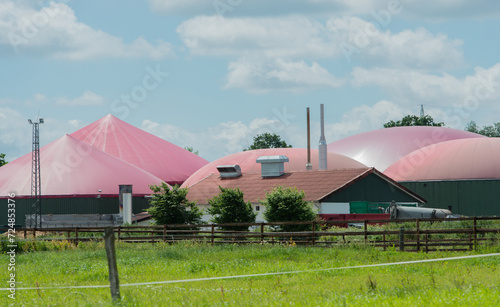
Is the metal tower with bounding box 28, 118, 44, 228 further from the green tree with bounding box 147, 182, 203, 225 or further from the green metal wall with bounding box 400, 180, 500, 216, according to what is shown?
the green metal wall with bounding box 400, 180, 500, 216

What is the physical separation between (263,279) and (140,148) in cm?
8529

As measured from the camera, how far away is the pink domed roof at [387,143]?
322 ft

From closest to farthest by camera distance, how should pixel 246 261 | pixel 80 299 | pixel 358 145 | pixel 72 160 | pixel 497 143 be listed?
pixel 80 299
pixel 246 261
pixel 497 143
pixel 72 160
pixel 358 145

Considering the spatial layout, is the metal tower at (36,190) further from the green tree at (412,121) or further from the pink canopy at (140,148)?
the green tree at (412,121)

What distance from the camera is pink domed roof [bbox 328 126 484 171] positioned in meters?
98.1

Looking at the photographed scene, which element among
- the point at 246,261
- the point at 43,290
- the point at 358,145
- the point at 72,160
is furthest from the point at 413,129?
the point at 43,290

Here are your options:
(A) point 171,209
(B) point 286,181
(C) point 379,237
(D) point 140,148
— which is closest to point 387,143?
(D) point 140,148

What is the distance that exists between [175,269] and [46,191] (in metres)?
51.2

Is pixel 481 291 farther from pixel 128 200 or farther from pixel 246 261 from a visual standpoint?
pixel 128 200

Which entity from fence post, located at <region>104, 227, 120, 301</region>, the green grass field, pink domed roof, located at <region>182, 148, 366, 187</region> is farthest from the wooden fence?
pink domed roof, located at <region>182, 148, 366, 187</region>

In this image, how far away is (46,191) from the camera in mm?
68562

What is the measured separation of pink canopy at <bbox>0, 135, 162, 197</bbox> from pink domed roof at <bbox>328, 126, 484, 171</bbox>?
34.3m

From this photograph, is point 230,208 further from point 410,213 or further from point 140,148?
point 140,148

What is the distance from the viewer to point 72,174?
2790 inches
